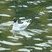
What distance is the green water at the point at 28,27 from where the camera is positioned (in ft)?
55.4

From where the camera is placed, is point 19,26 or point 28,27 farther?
point 28,27

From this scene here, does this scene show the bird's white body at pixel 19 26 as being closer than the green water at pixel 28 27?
No

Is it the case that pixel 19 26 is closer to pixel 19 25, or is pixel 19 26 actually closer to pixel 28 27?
pixel 19 25

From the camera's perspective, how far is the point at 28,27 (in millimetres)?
20281

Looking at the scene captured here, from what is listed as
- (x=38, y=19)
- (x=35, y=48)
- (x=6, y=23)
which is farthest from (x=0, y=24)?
(x=35, y=48)

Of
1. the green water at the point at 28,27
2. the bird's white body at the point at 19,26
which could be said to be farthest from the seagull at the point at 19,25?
the green water at the point at 28,27

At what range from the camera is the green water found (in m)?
16.9

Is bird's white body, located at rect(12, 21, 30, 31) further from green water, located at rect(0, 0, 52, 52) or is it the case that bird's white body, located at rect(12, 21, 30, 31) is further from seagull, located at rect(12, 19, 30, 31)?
green water, located at rect(0, 0, 52, 52)

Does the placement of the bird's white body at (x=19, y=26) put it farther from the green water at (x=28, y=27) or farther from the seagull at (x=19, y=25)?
the green water at (x=28, y=27)

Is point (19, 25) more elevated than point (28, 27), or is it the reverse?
point (19, 25)

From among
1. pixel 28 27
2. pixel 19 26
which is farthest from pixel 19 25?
pixel 28 27

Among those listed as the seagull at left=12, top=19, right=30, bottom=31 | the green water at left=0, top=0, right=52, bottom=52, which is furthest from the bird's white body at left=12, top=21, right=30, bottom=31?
the green water at left=0, top=0, right=52, bottom=52

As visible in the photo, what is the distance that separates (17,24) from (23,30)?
646 mm

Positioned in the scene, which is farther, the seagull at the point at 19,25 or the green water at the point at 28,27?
the seagull at the point at 19,25
